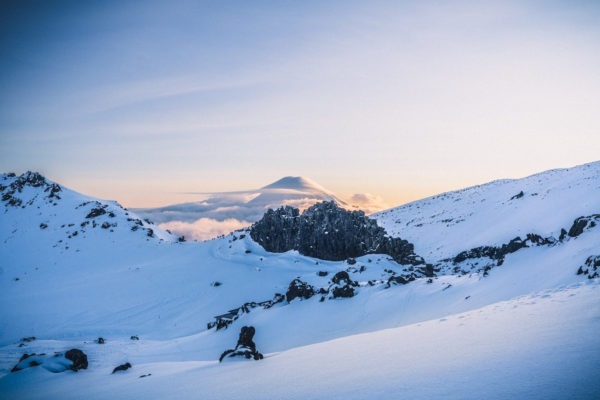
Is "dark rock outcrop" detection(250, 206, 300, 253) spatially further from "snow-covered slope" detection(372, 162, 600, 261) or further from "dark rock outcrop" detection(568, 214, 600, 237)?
"dark rock outcrop" detection(568, 214, 600, 237)

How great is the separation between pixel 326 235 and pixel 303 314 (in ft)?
72.3

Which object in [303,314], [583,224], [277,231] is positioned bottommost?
[303,314]

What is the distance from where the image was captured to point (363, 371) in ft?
17.9

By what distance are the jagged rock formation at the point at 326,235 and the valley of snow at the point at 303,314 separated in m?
3.24

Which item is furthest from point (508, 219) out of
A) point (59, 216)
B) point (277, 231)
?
point (59, 216)

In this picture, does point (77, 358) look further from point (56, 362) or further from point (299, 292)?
point (299, 292)

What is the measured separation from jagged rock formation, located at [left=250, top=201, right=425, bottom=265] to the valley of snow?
3241 mm

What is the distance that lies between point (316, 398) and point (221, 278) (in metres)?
27.9

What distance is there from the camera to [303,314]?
59.2 feet

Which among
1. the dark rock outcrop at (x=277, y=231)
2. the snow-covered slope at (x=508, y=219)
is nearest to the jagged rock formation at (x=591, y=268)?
the snow-covered slope at (x=508, y=219)

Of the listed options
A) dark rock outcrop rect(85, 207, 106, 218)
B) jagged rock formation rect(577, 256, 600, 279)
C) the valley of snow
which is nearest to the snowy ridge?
dark rock outcrop rect(85, 207, 106, 218)

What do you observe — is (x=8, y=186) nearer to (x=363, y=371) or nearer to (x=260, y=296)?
(x=260, y=296)

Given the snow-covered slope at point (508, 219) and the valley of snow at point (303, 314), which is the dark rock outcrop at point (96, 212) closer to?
the valley of snow at point (303, 314)

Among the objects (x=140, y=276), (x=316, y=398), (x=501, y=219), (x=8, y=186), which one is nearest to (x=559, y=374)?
(x=316, y=398)
